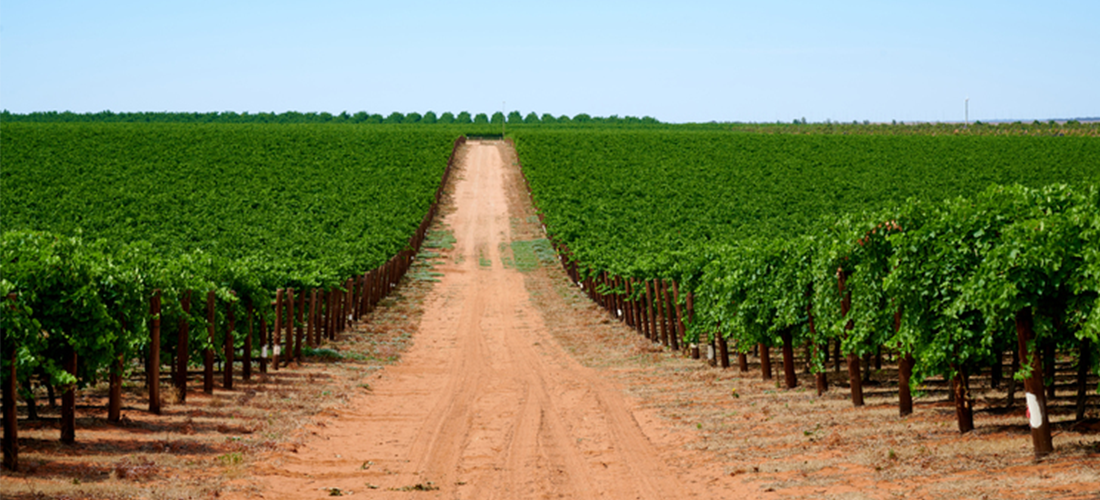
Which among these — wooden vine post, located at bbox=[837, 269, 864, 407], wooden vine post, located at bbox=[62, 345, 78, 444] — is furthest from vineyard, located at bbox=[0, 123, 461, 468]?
wooden vine post, located at bbox=[837, 269, 864, 407]

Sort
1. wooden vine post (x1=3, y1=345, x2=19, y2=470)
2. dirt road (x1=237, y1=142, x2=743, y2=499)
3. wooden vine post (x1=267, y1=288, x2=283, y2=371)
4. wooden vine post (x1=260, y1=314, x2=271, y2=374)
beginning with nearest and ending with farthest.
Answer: wooden vine post (x1=3, y1=345, x2=19, y2=470) → dirt road (x1=237, y1=142, x2=743, y2=499) → wooden vine post (x1=260, y1=314, x2=271, y2=374) → wooden vine post (x1=267, y1=288, x2=283, y2=371)

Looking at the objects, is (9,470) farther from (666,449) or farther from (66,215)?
(66,215)

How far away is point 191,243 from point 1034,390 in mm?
38071

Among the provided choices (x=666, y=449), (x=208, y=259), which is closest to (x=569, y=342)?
(x=208, y=259)

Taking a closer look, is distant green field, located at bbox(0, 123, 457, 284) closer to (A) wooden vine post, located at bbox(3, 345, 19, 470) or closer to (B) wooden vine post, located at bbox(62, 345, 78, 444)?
(B) wooden vine post, located at bbox(62, 345, 78, 444)

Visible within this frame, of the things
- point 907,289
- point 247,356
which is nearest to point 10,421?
point 247,356

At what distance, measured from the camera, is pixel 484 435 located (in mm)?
14516

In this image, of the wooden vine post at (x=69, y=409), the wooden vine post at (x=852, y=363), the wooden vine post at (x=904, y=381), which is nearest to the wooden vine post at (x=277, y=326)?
the wooden vine post at (x=69, y=409)

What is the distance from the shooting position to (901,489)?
34.5 feet

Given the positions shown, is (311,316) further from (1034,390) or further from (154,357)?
(1034,390)

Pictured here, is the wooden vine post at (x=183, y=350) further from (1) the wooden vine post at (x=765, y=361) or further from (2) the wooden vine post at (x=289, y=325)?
(1) the wooden vine post at (x=765, y=361)

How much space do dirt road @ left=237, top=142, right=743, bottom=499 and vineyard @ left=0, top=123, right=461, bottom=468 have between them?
2817mm

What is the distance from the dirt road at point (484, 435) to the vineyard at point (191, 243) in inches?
111

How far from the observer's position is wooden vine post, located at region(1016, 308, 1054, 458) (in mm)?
10809
